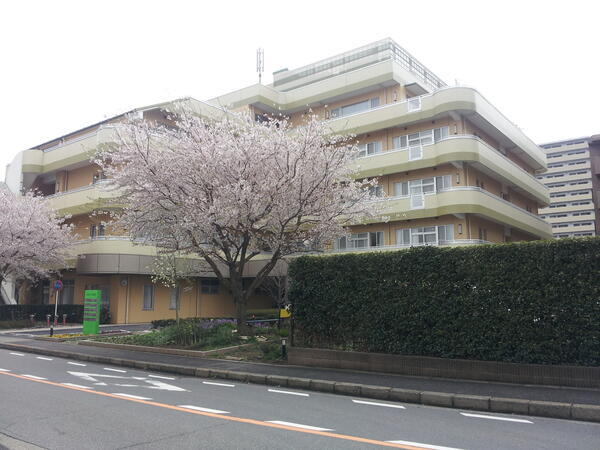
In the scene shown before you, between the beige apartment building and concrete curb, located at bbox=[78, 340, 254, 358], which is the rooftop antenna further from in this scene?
concrete curb, located at bbox=[78, 340, 254, 358]

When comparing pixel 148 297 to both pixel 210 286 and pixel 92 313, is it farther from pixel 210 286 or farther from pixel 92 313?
pixel 92 313

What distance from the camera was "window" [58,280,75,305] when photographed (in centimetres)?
3359

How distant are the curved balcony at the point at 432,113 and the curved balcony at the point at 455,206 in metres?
4.71

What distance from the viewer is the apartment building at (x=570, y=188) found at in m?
87.4

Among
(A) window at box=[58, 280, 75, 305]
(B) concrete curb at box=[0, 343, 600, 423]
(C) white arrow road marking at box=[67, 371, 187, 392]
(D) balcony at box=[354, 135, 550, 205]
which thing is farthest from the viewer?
(A) window at box=[58, 280, 75, 305]

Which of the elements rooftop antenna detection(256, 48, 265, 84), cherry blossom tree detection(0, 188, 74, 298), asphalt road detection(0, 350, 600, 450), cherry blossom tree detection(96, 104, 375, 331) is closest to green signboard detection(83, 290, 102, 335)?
cherry blossom tree detection(96, 104, 375, 331)

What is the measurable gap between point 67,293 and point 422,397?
102 feet

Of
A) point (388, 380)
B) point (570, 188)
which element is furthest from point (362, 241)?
point (570, 188)

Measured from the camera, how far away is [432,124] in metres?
29.6

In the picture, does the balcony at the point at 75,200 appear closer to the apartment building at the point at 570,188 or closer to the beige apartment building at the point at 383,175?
the beige apartment building at the point at 383,175

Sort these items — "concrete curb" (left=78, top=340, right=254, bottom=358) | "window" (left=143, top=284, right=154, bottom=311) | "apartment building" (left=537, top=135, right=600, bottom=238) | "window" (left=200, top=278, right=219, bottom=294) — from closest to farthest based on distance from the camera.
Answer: "concrete curb" (left=78, top=340, right=254, bottom=358) → "window" (left=143, top=284, right=154, bottom=311) → "window" (left=200, top=278, right=219, bottom=294) → "apartment building" (left=537, top=135, right=600, bottom=238)

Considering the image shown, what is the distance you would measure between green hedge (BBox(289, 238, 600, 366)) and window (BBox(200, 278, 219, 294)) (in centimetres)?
2365

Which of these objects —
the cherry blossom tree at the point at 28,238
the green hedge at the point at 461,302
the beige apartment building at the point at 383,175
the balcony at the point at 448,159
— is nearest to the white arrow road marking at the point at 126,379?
the green hedge at the point at 461,302

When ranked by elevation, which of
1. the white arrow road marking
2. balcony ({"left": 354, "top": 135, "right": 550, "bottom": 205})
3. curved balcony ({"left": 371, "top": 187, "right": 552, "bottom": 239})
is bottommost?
the white arrow road marking
